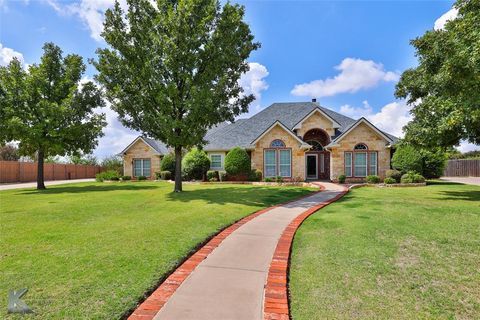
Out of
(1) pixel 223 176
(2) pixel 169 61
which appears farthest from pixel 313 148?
(2) pixel 169 61

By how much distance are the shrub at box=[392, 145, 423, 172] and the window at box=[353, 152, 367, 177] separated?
230 cm

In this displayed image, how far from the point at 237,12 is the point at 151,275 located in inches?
602

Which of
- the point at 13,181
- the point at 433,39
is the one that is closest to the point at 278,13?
the point at 433,39

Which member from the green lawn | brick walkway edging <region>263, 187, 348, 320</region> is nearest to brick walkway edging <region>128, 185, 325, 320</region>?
brick walkway edging <region>263, 187, 348, 320</region>

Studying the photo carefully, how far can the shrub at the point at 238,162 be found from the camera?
82.7 ft

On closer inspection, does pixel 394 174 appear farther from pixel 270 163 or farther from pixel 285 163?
pixel 270 163

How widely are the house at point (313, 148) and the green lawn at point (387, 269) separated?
17078 millimetres

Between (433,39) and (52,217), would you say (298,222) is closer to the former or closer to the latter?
(52,217)

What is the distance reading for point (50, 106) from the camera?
64.6 feet

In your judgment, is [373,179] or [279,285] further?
[373,179]

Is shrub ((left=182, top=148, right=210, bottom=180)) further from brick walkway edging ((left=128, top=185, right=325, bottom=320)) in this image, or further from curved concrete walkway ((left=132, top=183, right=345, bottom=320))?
brick walkway edging ((left=128, top=185, right=325, bottom=320))

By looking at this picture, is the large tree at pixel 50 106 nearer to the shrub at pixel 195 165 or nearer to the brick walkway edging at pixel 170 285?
the shrub at pixel 195 165

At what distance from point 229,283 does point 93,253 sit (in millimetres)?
2770

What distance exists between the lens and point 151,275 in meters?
4.54
